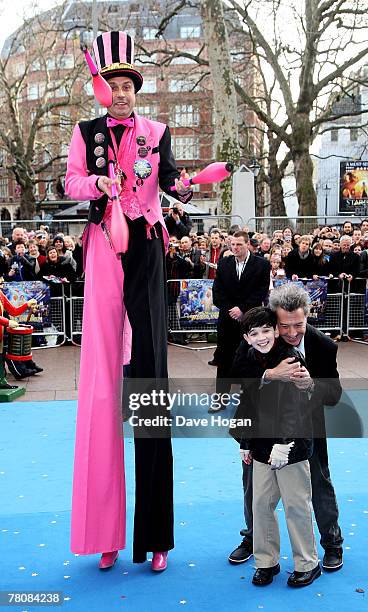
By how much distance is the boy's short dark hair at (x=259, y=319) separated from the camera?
3.22 metres

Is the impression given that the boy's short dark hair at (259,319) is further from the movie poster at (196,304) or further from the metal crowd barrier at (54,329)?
the metal crowd barrier at (54,329)

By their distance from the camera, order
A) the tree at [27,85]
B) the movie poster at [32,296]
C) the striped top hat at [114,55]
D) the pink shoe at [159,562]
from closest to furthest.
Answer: the striped top hat at [114,55], the pink shoe at [159,562], the movie poster at [32,296], the tree at [27,85]

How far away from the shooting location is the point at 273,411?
10.7 ft

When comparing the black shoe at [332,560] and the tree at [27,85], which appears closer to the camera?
the black shoe at [332,560]

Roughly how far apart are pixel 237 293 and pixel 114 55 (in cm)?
366

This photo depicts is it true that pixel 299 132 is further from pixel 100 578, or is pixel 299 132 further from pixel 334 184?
pixel 334 184

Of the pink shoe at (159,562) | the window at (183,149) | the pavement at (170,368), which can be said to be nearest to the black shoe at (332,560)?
the pink shoe at (159,562)

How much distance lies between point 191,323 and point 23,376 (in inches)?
119

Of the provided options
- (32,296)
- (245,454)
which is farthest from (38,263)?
(245,454)

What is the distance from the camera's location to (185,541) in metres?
3.82

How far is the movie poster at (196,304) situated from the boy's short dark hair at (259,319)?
7.04 meters

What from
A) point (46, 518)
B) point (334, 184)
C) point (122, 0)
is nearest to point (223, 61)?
point (46, 518)

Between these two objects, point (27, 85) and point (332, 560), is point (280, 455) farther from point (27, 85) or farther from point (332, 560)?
point (27, 85)

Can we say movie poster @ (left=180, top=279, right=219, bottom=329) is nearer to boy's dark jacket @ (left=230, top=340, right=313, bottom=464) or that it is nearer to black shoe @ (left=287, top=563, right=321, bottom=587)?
boy's dark jacket @ (left=230, top=340, right=313, bottom=464)
